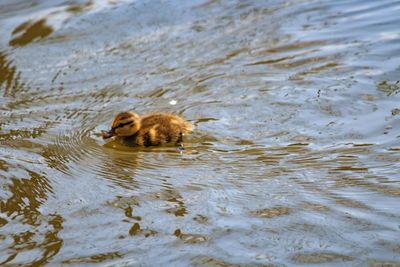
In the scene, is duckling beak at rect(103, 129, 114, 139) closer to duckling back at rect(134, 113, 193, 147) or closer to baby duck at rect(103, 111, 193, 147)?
baby duck at rect(103, 111, 193, 147)

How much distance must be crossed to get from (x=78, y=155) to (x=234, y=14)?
9.67 feet

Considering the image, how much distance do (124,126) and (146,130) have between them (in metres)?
0.15

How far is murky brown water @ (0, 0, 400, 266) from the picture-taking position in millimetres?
3004

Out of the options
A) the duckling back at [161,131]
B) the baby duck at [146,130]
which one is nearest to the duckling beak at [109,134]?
the baby duck at [146,130]

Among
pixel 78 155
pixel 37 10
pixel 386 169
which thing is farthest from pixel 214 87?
pixel 37 10

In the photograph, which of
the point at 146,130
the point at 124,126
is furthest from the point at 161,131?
the point at 124,126

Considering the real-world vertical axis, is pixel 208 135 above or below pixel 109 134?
below

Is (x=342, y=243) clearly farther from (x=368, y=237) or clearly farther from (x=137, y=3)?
(x=137, y=3)

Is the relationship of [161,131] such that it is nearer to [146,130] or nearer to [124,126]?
[146,130]

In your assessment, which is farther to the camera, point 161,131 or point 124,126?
point 161,131

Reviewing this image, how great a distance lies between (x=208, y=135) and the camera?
4.29m

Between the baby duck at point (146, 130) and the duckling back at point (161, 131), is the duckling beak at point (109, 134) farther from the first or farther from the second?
the duckling back at point (161, 131)

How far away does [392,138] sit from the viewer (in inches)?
156

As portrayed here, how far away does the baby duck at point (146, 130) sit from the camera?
4226 mm
